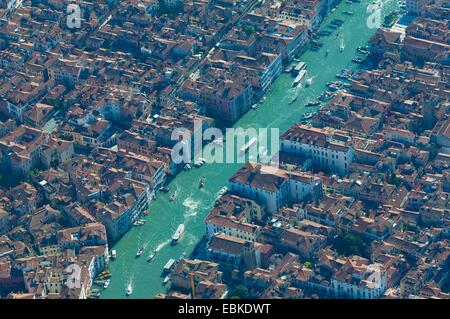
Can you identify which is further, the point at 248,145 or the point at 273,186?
the point at 248,145

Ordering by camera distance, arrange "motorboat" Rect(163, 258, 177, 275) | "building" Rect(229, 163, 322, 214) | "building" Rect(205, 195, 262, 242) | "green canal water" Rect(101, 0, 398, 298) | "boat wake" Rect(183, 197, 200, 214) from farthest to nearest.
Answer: "boat wake" Rect(183, 197, 200, 214), "building" Rect(229, 163, 322, 214), "building" Rect(205, 195, 262, 242), "green canal water" Rect(101, 0, 398, 298), "motorboat" Rect(163, 258, 177, 275)

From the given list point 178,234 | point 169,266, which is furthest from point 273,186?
point 169,266

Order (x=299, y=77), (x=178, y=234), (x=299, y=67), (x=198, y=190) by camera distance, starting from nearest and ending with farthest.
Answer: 1. (x=178, y=234)
2. (x=198, y=190)
3. (x=299, y=77)
4. (x=299, y=67)

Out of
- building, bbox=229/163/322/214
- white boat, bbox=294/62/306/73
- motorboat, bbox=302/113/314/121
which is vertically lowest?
building, bbox=229/163/322/214

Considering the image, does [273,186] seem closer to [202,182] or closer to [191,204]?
[191,204]

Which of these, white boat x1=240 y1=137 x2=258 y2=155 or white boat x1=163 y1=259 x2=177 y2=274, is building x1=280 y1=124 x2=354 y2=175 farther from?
white boat x1=163 y1=259 x2=177 y2=274

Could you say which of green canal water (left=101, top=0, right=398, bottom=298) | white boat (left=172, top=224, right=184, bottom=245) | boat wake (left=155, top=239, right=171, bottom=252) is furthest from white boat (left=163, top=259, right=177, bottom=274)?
white boat (left=172, top=224, right=184, bottom=245)
